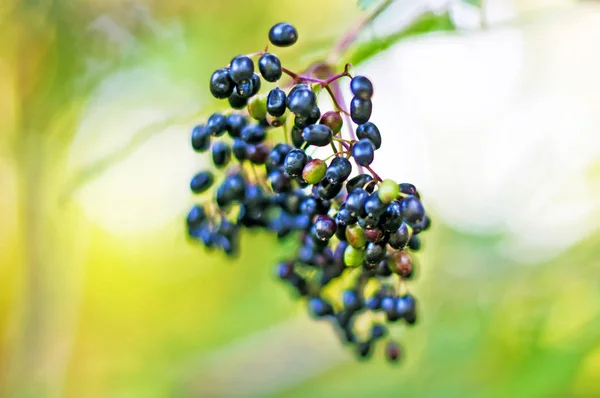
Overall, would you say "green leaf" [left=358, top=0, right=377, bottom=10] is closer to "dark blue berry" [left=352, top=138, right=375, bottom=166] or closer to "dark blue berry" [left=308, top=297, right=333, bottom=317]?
"dark blue berry" [left=352, top=138, right=375, bottom=166]

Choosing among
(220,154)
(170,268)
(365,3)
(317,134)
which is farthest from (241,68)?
(170,268)

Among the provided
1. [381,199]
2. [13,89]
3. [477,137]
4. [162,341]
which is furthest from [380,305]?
[162,341]

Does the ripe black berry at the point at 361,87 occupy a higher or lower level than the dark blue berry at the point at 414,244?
higher

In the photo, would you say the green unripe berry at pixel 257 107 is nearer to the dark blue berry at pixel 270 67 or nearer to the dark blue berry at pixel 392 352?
the dark blue berry at pixel 270 67

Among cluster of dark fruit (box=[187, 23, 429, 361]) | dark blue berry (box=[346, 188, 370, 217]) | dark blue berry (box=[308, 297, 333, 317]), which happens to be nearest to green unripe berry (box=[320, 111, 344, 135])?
cluster of dark fruit (box=[187, 23, 429, 361])

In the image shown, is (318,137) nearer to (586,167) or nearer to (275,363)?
(586,167)

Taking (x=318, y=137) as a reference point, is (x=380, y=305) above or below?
below

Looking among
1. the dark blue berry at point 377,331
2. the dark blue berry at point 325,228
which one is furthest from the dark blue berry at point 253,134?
the dark blue berry at point 377,331
